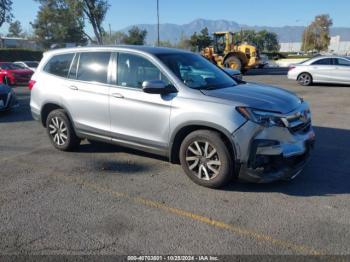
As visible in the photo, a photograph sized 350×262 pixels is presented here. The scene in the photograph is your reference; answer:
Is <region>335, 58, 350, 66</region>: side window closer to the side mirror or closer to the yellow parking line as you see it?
the side mirror

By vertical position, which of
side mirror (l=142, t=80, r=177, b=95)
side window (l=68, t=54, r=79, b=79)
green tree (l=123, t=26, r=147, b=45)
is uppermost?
green tree (l=123, t=26, r=147, b=45)

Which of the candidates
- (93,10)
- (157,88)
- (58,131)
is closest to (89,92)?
(58,131)

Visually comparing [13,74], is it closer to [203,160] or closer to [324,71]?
[324,71]

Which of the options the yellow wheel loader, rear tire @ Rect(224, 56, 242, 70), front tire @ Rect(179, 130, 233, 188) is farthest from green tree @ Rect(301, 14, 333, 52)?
front tire @ Rect(179, 130, 233, 188)

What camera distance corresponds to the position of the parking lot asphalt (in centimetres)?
331

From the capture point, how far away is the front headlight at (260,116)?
4.14m

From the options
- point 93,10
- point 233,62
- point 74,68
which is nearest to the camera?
point 74,68

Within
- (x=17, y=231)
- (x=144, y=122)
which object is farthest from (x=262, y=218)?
(x=17, y=231)

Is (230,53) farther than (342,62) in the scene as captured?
Yes

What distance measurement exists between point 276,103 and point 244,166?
92 cm

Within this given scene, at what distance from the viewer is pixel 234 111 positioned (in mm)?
4195

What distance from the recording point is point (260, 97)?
452 centimetres

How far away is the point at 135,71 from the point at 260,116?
6.48 feet

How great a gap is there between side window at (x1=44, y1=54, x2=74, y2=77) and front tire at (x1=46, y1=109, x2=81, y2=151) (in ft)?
2.18
